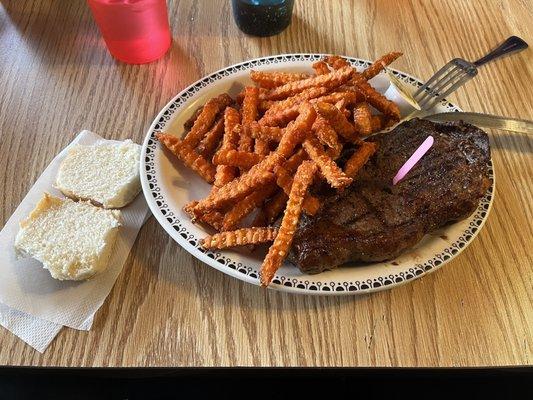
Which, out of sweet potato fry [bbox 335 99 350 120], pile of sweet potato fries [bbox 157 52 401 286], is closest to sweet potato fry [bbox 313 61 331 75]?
pile of sweet potato fries [bbox 157 52 401 286]

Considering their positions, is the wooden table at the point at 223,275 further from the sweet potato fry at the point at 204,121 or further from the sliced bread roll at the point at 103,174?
the sweet potato fry at the point at 204,121

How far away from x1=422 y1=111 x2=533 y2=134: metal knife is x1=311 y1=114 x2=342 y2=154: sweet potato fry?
0.47m

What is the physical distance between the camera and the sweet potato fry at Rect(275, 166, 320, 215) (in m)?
1.20

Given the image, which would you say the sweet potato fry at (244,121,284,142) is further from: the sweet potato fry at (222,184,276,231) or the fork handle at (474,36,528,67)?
the fork handle at (474,36,528,67)

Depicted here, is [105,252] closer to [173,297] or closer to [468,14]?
[173,297]

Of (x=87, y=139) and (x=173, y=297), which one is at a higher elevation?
(x=87, y=139)

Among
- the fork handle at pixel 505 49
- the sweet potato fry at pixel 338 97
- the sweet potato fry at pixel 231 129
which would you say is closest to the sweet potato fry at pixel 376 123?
the sweet potato fry at pixel 338 97

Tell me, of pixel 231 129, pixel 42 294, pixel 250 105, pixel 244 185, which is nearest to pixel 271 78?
pixel 250 105

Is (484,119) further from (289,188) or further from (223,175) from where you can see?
(223,175)

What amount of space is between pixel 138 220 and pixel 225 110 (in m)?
0.44

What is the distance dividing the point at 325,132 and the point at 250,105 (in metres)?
0.29

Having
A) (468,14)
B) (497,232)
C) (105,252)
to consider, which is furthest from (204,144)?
(468,14)

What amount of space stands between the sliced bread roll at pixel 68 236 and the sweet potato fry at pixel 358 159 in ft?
→ 2.19

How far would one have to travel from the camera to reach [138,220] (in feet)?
4.60
